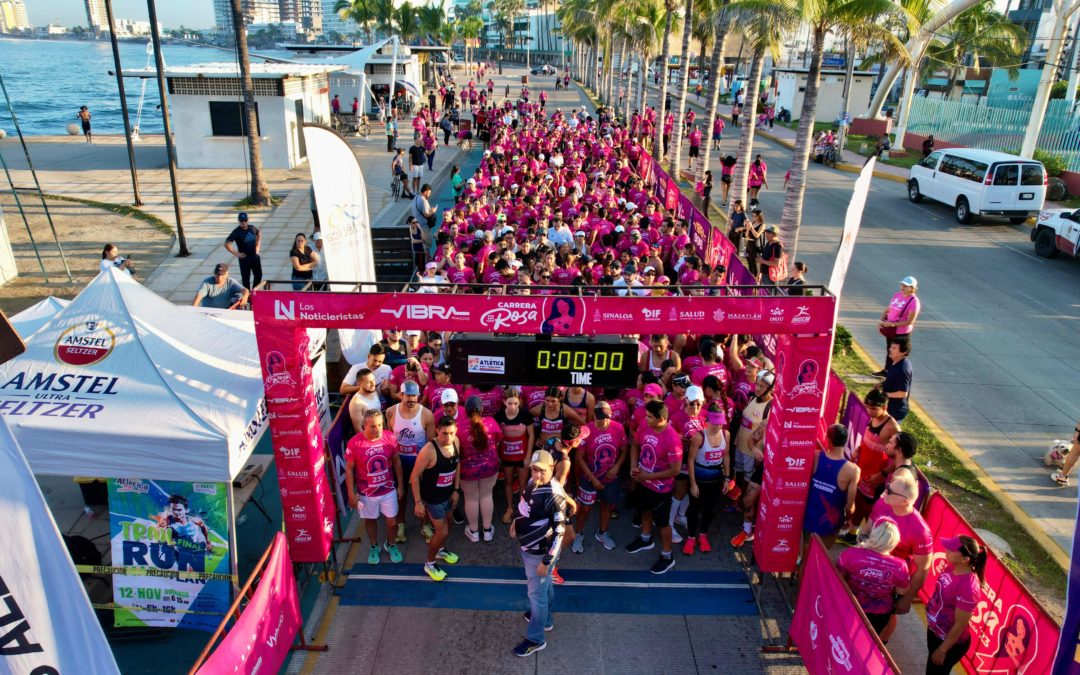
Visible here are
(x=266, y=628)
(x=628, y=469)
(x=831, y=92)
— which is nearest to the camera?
(x=266, y=628)

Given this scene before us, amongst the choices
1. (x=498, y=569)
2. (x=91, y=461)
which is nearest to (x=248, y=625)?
(x=91, y=461)

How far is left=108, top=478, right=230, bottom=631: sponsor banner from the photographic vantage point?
6141 millimetres

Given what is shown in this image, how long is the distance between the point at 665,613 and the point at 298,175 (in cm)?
2409

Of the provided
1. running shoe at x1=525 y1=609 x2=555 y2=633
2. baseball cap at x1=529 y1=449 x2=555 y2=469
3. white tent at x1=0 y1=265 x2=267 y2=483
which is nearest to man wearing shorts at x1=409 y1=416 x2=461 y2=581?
running shoe at x1=525 y1=609 x2=555 y2=633

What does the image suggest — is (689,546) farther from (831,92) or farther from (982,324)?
(831,92)

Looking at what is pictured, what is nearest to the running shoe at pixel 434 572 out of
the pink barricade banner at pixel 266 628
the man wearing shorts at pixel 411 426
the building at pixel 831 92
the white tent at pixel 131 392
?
the man wearing shorts at pixel 411 426

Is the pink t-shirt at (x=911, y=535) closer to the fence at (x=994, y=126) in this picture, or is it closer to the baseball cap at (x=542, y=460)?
the baseball cap at (x=542, y=460)

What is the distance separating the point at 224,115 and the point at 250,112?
6.50 metres

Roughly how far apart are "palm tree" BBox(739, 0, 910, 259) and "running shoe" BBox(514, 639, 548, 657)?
35.2 ft

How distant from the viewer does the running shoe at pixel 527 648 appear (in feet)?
19.7

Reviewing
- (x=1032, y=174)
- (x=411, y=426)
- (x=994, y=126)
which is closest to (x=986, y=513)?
(x=411, y=426)

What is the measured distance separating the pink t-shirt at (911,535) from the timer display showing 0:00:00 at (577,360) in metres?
2.45

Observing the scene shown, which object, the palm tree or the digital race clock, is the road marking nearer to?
the digital race clock

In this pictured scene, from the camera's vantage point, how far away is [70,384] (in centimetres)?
634
